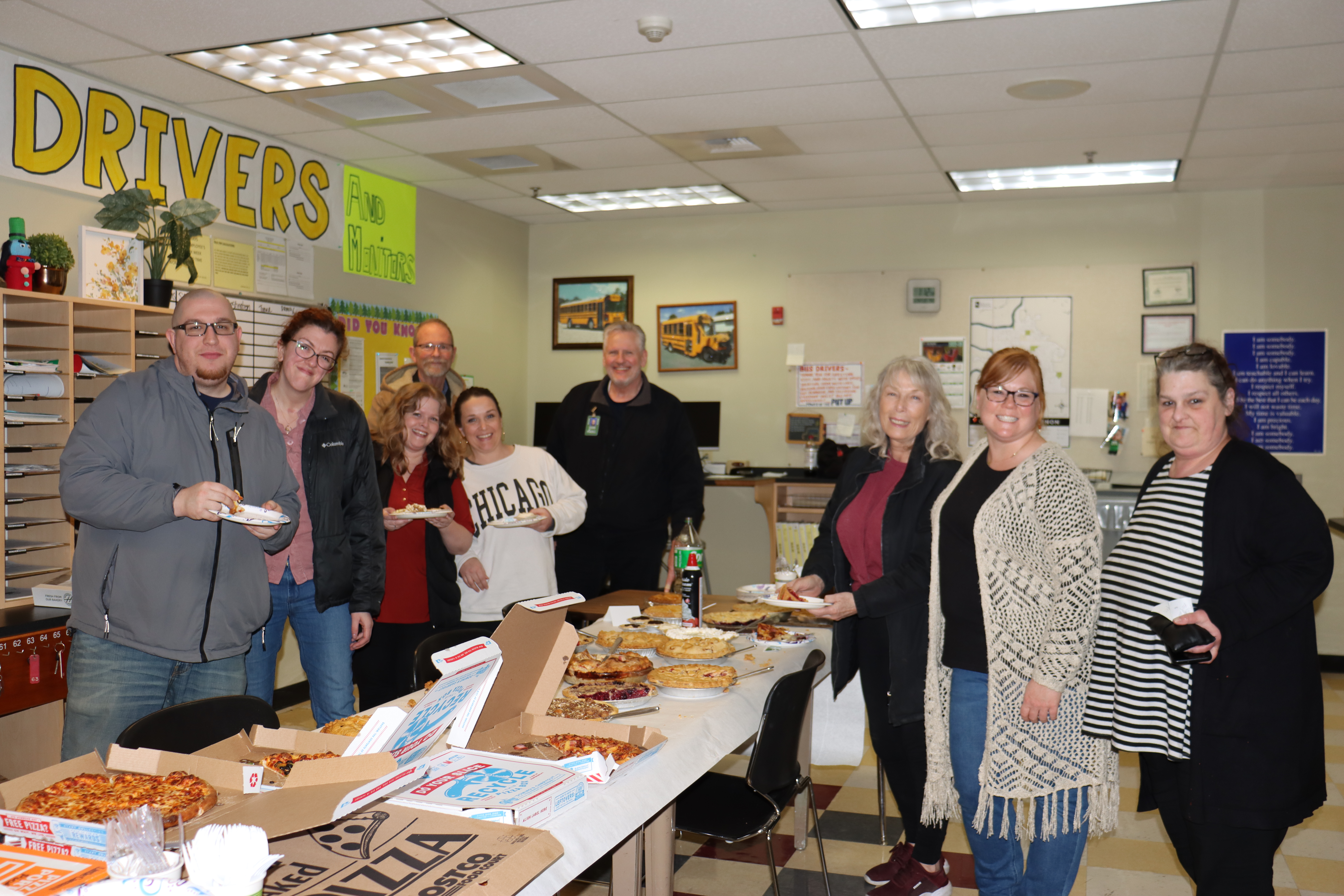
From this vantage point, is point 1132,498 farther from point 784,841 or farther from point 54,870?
point 54,870

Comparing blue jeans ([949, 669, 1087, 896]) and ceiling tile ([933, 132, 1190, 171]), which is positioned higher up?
ceiling tile ([933, 132, 1190, 171])

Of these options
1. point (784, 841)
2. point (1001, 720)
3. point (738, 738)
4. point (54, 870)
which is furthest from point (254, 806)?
point (784, 841)

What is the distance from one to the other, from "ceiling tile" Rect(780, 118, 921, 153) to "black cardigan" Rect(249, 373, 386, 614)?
2.78 metres

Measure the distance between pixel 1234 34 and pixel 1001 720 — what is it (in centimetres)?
276

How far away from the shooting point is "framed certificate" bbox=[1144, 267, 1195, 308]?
6234 millimetres

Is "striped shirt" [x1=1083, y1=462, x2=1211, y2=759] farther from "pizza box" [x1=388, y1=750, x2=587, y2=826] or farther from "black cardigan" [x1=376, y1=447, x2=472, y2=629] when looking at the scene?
"black cardigan" [x1=376, y1=447, x2=472, y2=629]

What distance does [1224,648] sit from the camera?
1950 millimetres

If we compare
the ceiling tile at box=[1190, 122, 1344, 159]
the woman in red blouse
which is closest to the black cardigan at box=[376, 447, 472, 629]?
the woman in red blouse

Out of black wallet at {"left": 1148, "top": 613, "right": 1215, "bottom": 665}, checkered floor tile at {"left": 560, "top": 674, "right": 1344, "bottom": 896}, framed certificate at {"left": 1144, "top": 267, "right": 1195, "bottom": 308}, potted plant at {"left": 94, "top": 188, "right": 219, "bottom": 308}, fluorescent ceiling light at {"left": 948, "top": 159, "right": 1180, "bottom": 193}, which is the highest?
fluorescent ceiling light at {"left": 948, "top": 159, "right": 1180, "bottom": 193}

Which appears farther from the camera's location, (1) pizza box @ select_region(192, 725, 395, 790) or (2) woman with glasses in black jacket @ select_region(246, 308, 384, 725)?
(2) woman with glasses in black jacket @ select_region(246, 308, 384, 725)

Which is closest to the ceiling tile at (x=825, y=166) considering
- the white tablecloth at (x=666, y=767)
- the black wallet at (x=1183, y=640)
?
the white tablecloth at (x=666, y=767)

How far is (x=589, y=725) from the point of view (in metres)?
1.93

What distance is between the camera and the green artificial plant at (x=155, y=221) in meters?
3.96

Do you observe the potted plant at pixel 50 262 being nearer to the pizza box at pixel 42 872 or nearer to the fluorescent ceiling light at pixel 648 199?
the pizza box at pixel 42 872
